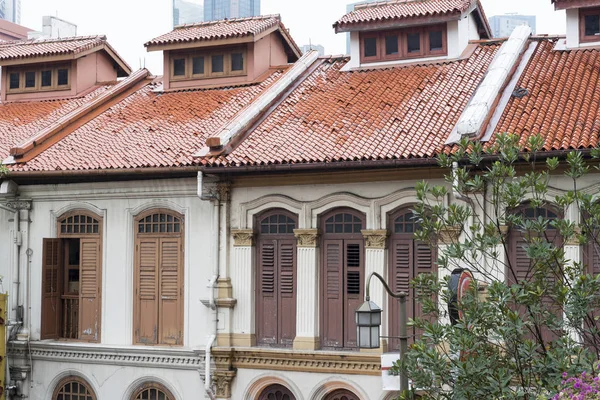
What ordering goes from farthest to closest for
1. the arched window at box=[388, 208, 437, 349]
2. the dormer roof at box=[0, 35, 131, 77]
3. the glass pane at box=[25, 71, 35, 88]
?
the glass pane at box=[25, 71, 35, 88]
the dormer roof at box=[0, 35, 131, 77]
the arched window at box=[388, 208, 437, 349]

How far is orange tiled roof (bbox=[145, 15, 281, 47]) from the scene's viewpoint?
75.4 feet

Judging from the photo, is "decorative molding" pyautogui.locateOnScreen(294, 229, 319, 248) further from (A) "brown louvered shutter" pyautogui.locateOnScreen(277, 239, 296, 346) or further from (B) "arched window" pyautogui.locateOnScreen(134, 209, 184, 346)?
(B) "arched window" pyautogui.locateOnScreen(134, 209, 184, 346)

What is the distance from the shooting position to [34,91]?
25234 millimetres

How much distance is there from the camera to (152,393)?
19062 millimetres

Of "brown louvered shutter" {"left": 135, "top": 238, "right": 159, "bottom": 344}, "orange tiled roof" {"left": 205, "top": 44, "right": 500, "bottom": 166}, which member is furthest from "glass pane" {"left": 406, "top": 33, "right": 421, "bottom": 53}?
"brown louvered shutter" {"left": 135, "top": 238, "right": 159, "bottom": 344}

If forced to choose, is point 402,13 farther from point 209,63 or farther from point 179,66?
point 179,66

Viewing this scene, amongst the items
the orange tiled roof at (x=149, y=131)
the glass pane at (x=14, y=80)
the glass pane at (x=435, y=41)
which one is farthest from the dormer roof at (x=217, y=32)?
the glass pane at (x=435, y=41)

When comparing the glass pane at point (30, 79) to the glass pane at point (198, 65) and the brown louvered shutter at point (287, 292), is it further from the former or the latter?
the brown louvered shutter at point (287, 292)

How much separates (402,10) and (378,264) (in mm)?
7448

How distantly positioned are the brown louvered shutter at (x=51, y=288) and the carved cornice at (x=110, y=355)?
457 mm

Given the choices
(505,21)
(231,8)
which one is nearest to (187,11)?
(231,8)

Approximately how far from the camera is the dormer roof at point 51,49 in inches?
977

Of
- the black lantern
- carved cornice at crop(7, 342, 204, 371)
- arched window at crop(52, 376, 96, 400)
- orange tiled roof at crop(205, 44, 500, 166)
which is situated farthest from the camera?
arched window at crop(52, 376, 96, 400)

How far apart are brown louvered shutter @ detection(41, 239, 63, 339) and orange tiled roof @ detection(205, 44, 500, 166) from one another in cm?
491
